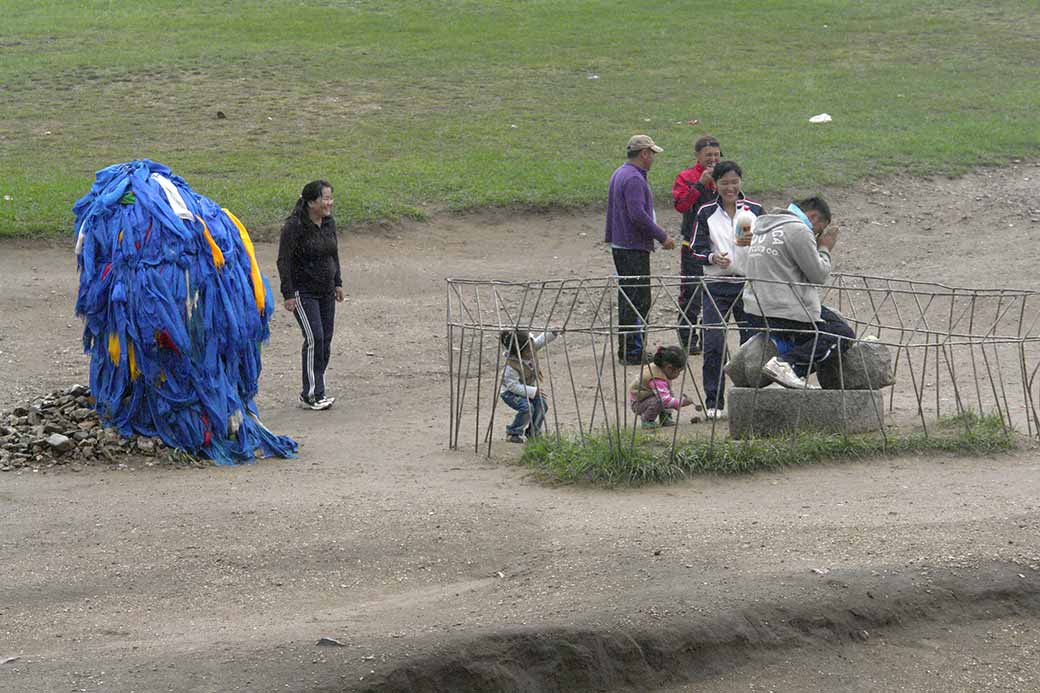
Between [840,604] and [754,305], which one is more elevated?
[754,305]

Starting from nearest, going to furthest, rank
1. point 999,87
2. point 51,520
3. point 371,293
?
point 51,520 → point 371,293 → point 999,87

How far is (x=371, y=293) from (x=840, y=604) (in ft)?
27.2

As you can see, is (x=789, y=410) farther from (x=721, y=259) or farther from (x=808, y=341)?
(x=721, y=259)

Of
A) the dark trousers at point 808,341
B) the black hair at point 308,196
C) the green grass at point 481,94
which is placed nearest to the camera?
the dark trousers at point 808,341

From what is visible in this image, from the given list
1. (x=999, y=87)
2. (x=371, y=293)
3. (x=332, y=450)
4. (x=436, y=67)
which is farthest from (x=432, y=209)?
(x=999, y=87)

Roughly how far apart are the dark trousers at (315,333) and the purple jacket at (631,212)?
2.45m

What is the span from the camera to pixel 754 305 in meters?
8.59

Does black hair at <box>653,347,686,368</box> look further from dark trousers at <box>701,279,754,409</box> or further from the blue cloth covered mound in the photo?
the blue cloth covered mound

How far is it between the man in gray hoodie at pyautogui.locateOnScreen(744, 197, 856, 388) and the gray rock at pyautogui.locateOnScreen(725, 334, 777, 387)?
8 centimetres

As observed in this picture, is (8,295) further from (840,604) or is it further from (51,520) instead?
(840,604)

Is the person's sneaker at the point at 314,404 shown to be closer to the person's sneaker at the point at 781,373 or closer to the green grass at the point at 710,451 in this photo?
the green grass at the point at 710,451

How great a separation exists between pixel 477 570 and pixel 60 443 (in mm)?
3456

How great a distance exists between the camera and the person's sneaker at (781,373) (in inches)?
329

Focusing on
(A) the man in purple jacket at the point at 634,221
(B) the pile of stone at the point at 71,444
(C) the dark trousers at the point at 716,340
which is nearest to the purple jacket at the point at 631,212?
(A) the man in purple jacket at the point at 634,221
